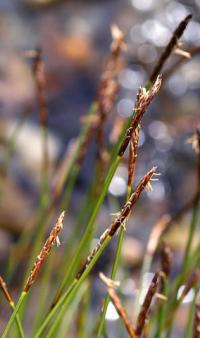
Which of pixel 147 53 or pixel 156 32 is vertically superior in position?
pixel 156 32

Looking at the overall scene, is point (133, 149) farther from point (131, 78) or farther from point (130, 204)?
point (131, 78)

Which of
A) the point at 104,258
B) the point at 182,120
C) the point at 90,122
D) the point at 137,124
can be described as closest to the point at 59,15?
the point at 182,120

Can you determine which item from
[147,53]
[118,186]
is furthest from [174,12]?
[118,186]

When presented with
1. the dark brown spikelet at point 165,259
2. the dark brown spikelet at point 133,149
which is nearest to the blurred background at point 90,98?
the dark brown spikelet at point 165,259

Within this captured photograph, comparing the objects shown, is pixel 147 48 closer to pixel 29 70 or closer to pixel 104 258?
pixel 29 70

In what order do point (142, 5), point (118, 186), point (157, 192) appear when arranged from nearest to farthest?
point (118, 186), point (157, 192), point (142, 5)

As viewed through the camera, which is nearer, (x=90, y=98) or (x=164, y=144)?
(x=164, y=144)
